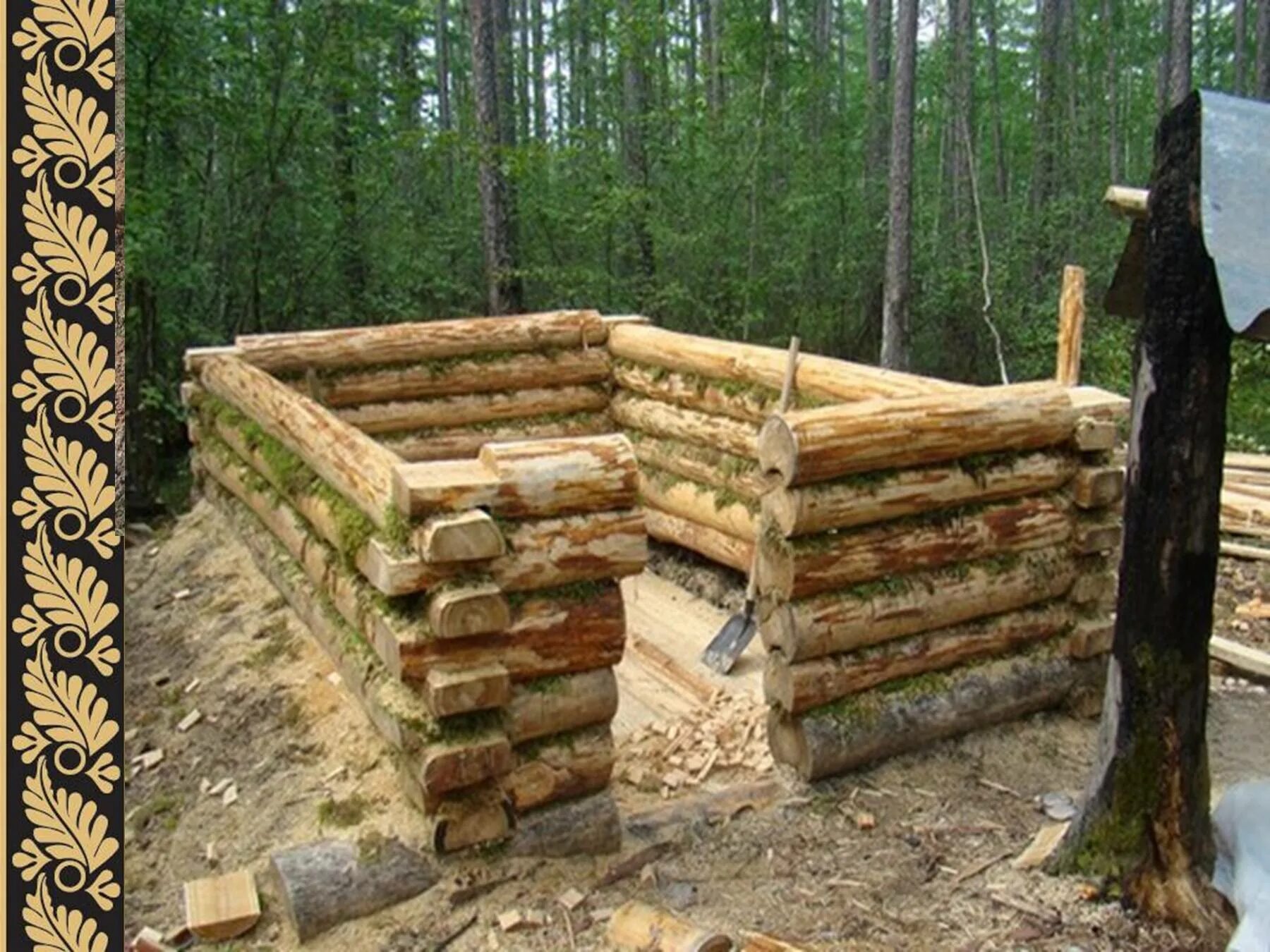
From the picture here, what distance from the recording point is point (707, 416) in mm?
7750

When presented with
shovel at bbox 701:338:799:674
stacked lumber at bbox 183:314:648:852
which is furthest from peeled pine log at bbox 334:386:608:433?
stacked lumber at bbox 183:314:648:852

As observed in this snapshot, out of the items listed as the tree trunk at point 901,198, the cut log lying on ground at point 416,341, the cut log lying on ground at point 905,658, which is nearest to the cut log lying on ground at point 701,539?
the cut log lying on ground at point 416,341

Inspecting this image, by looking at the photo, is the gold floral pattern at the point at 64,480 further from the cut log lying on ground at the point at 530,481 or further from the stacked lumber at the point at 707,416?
the stacked lumber at the point at 707,416

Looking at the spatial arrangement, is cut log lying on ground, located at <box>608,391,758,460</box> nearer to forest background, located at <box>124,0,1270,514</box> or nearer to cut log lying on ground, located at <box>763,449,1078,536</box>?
cut log lying on ground, located at <box>763,449,1078,536</box>

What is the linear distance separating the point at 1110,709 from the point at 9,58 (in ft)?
12.4

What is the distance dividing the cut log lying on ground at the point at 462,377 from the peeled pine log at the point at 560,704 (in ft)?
14.8

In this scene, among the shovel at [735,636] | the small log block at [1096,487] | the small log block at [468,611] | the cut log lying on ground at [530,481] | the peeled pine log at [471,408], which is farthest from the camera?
the peeled pine log at [471,408]

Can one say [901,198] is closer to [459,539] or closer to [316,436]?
[316,436]

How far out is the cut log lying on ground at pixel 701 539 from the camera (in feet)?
23.7

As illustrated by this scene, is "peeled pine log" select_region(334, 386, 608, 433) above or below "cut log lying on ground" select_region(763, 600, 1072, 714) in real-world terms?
above

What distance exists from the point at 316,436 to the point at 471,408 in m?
3.20

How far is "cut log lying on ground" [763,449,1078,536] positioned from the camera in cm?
481

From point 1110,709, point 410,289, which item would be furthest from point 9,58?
point 410,289

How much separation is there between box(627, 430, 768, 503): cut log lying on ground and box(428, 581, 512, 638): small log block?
2.77 meters
